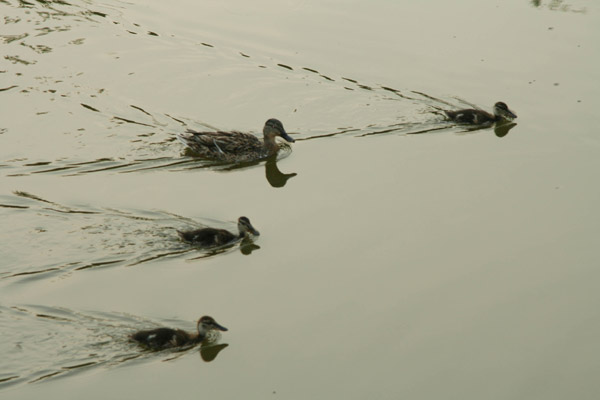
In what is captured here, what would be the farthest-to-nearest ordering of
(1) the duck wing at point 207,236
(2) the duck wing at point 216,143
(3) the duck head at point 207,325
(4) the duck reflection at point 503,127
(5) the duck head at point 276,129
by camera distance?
(4) the duck reflection at point 503,127 → (5) the duck head at point 276,129 → (2) the duck wing at point 216,143 → (1) the duck wing at point 207,236 → (3) the duck head at point 207,325

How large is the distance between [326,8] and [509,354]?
8.65m

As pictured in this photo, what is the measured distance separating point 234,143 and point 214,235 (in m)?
2.24

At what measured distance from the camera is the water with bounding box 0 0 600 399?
6.95m

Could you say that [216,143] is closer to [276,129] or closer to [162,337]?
[276,129]

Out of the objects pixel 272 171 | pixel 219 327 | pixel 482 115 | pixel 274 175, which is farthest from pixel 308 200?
pixel 482 115

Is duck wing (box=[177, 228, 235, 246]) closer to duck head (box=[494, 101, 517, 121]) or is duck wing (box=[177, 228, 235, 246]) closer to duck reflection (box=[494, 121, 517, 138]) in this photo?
duck reflection (box=[494, 121, 517, 138])

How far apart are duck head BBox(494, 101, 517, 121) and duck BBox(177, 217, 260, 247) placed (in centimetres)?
427

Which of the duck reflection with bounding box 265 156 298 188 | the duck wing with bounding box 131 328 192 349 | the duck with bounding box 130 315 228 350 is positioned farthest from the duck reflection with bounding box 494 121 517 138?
the duck wing with bounding box 131 328 192 349

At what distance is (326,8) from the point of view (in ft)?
47.6

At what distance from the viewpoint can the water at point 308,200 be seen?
6953 mm

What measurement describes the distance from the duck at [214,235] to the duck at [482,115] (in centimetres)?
393

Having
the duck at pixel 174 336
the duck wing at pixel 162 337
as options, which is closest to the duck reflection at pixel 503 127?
the duck at pixel 174 336

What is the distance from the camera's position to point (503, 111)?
1134 cm

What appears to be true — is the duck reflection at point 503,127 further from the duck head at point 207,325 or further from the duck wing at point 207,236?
the duck head at point 207,325
